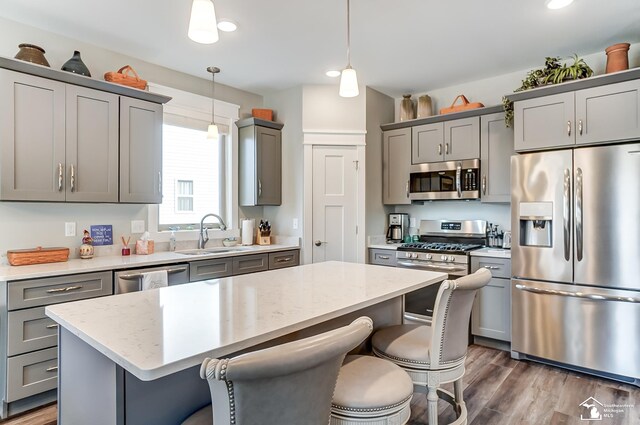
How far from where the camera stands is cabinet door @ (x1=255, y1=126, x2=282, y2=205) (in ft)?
13.5

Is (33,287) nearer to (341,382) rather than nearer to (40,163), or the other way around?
(40,163)

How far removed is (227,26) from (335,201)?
6.81 feet

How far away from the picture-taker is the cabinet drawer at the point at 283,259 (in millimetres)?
3812

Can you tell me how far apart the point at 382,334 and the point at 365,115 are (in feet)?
9.25

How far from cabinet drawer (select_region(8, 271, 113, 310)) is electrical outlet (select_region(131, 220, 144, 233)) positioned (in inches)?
32.0

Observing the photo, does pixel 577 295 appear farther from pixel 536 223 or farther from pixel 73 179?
pixel 73 179

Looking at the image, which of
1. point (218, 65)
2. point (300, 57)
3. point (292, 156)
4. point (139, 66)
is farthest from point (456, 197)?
point (139, 66)

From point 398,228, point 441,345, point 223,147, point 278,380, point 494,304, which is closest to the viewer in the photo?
point 278,380

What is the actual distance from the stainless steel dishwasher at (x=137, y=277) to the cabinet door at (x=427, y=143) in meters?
2.75

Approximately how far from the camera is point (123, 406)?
111 cm

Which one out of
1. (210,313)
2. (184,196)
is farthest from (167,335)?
(184,196)

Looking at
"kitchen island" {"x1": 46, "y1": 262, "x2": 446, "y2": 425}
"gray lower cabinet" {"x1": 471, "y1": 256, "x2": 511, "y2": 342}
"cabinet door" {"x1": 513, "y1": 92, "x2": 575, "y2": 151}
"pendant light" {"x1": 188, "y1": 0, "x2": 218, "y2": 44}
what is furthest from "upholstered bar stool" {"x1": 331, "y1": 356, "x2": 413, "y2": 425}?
"cabinet door" {"x1": 513, "y1": 92, "x2": 575, "y2": 151}

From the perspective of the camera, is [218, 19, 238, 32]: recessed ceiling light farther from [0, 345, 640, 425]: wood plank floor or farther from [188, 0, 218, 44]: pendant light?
[0, 345, 640, 425]: wood plank floor

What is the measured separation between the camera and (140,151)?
3.15 meters
